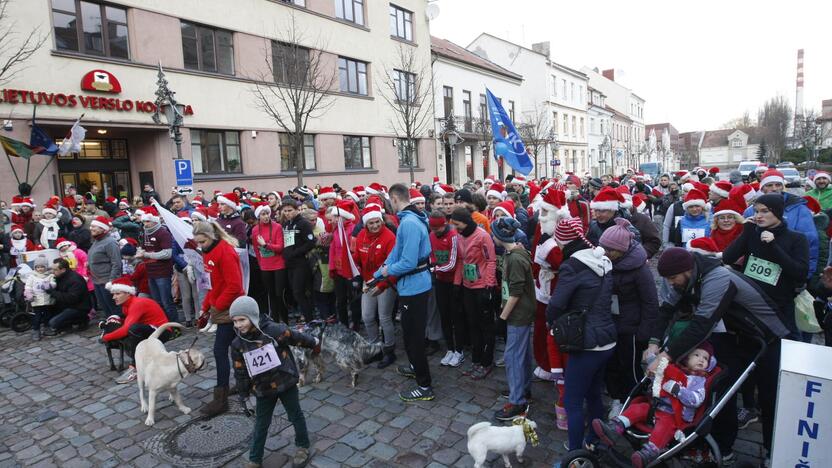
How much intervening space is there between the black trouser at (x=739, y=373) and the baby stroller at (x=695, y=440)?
113 millimetres

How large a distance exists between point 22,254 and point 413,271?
8426mm

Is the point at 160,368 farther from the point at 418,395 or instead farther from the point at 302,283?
the point at 418,395

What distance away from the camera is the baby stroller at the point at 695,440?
324 cm

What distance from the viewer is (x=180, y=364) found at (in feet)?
16.4

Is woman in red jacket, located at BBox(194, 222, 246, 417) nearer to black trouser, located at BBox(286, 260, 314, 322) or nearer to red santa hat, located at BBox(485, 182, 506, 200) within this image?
black trouser, located at BBox(286, 260, 314, 322)

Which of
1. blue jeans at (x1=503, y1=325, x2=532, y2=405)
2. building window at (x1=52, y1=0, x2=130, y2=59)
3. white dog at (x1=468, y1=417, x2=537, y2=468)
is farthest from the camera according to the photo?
building window at (x1=52, y1=0, x2=130, y2=59)

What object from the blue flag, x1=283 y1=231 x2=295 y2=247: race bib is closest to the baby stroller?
x1=283 y1=231 x2=295 y2=247: race bib

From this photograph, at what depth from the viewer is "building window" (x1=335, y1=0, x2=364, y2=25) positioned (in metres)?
23.8

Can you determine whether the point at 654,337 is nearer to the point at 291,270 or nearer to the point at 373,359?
the point at 373,359

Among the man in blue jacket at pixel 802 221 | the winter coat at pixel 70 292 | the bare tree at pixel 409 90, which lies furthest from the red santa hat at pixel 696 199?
the bare tree at pixel 409 90

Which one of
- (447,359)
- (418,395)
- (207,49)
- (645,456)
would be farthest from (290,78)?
(645,456)

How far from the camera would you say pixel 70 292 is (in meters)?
8.12

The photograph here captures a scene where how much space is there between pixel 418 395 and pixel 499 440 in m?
1.56

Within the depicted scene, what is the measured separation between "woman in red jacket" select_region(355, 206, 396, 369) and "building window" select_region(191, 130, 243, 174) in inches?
581
